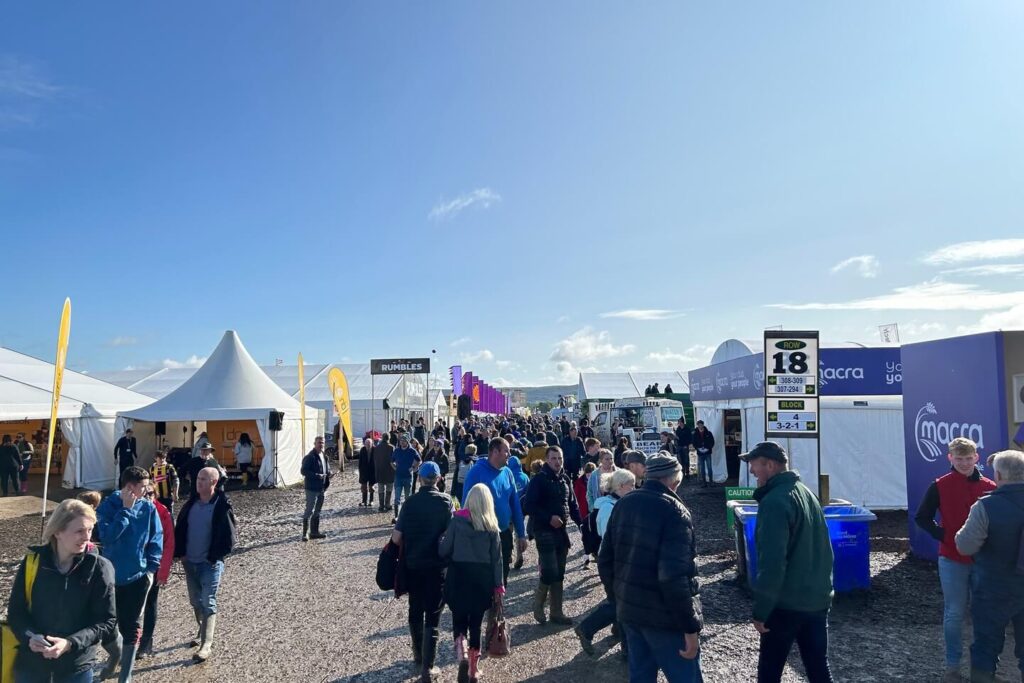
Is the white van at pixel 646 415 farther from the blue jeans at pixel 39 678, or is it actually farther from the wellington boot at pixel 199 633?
the blue jeans at pixel 39 678

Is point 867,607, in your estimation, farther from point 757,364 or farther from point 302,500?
point 302,500

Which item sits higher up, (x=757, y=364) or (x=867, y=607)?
(x=757, y=364)

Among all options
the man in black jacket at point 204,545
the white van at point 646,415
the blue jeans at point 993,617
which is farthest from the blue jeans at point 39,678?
the white van at point 646,415

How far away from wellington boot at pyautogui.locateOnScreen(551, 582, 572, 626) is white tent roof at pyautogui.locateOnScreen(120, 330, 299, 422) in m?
13.4

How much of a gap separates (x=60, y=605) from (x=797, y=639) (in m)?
3.88

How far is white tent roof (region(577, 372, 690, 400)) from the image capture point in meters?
40.6

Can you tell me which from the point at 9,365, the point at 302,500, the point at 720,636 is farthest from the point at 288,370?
the point at 720,636

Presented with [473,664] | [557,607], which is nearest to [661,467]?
[473,664]

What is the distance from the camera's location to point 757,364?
1358cm

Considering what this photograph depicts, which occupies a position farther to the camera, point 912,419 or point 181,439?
point 181,439

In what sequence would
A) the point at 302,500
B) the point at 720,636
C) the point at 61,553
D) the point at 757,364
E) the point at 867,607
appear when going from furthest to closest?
1. the point at 302,500
2. the point at 757,364
3. the point at 867,607
4. the point at 720,636
5. the point at 61,553

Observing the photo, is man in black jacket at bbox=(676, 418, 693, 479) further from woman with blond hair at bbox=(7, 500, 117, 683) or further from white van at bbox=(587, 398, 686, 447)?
woman with blond hair at bbox=(7, 500, 117, 683)

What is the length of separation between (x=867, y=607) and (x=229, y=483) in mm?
17379

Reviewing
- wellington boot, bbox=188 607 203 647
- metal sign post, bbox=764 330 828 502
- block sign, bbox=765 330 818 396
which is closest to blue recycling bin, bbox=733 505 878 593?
metal sign post, bbox=764 330 828 502
